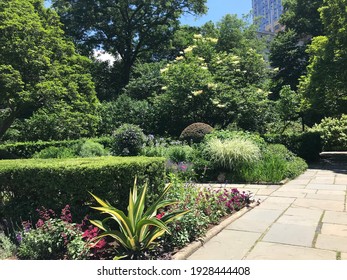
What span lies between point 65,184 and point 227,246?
6.77 ft

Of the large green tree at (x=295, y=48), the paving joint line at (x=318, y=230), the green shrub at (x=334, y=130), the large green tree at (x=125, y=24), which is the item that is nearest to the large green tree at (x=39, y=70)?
the paving joint line at (x=318, y=230)

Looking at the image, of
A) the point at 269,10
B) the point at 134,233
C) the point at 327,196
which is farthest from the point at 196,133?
the point at 269,10

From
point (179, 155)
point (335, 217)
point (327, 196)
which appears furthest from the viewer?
point (179, 155)

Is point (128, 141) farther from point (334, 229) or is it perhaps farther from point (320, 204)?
point (334, 229)

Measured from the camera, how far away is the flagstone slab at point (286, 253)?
10.8ft

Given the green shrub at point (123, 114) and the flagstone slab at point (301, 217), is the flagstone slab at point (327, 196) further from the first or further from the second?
the green shrub at point (123, 114)

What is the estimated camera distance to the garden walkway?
11.2 feet

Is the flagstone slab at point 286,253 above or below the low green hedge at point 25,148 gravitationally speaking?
below

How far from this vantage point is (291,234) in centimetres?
403

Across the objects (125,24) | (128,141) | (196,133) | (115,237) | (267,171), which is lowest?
(115,237)

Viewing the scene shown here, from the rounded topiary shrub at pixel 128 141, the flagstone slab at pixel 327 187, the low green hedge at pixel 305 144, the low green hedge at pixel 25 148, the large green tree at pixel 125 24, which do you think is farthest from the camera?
the large green tree at pixel 125 24

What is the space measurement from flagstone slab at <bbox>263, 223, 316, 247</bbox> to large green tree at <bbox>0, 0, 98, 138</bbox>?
8.85 m

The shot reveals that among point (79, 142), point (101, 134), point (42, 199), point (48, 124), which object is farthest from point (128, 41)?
point (42, 199)

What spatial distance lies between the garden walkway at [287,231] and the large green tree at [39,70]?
7.84 metres
